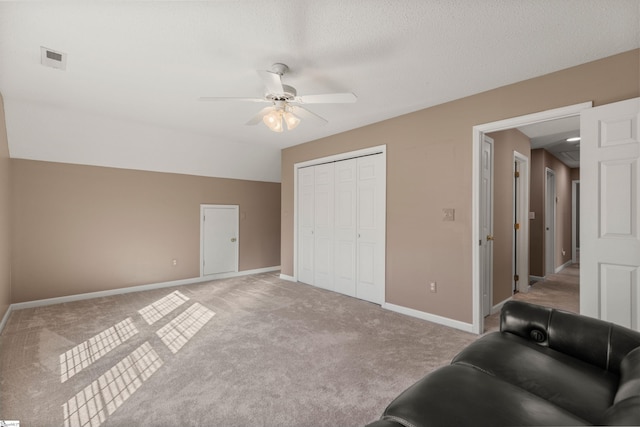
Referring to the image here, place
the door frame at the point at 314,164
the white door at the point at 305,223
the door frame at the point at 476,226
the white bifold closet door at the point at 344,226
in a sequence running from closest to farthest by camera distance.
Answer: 1. the door frame at the point at 476,226
2. the door frame at the point at 314,164
3. the white bifold closet door at the point at 344,226
4. the white door at the point at 305,223

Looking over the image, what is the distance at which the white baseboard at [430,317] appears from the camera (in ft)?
10.5

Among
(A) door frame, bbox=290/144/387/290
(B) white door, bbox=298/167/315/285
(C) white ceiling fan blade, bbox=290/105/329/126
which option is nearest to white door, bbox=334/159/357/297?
(A) door frame, bbox=290/144/387/290

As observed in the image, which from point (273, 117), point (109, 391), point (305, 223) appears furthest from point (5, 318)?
point (305, 223)

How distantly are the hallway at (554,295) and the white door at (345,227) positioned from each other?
1902 mm

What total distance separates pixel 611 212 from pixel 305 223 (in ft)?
13.2

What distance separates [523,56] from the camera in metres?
2.41

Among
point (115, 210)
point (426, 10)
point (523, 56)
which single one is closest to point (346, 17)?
point (426, 10)

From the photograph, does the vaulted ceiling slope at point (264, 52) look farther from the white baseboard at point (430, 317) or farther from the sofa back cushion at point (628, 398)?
the white baseboard at point (430, 317)

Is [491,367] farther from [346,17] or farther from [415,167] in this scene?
[415,167]

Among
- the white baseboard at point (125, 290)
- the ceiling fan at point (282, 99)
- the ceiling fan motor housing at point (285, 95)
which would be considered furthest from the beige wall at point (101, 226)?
the ceiling fan motor housing at point (285, 95)

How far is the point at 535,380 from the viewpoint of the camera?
1.35m

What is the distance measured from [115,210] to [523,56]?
5.53 meters

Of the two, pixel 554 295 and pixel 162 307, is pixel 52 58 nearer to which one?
pixel 162 307

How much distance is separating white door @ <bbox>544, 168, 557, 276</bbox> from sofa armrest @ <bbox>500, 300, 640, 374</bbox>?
16.0 ft
